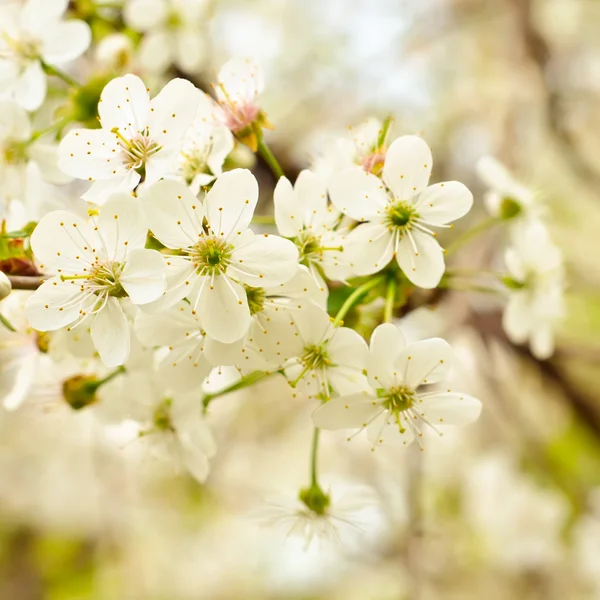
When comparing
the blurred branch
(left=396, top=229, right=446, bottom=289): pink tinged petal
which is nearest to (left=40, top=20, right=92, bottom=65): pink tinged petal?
(left=396, top=229, right=446, bottom=289): pink tinged petal

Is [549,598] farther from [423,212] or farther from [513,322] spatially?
[423,212]

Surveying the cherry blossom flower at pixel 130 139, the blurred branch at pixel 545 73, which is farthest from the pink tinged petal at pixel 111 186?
the blurred branch at pixel 545 73

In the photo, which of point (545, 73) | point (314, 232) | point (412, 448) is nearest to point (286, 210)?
point (314, 232)

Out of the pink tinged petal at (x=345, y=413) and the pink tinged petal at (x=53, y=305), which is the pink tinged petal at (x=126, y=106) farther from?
the pink tinged petal at (x=345, y=413)

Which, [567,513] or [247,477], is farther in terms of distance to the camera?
[247,477]

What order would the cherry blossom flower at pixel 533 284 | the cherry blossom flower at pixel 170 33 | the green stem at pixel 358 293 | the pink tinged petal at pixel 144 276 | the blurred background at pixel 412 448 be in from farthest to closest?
the blurred background at pixel 412 448 < the cherry blossom flower at pixel 170 33 < the cherry blossom flower at pixel 533 284 < the green stem at pixel 358 293 < the pink tinged petal at pixel 144 276

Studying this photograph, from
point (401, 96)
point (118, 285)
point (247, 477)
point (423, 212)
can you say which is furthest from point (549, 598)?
point (118, 285)
